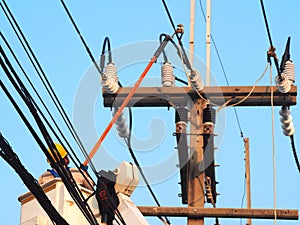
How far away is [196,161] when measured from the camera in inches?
573

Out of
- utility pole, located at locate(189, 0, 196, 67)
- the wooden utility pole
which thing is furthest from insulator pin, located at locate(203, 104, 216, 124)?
utility pole, located at locate(189, 0, 196, 67)

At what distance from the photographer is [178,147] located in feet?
47.2

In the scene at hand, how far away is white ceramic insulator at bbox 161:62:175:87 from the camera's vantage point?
47.8ft

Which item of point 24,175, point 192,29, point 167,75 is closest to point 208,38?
point 192,29

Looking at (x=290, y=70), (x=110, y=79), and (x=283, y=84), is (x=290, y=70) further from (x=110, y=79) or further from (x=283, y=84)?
(x=110, y=79)

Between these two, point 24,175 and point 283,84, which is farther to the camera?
point 283,84

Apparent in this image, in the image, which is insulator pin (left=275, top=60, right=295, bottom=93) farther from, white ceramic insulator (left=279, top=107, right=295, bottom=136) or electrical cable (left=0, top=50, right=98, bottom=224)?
electrical cable (left=0, top=50, right=98, bottom=224)

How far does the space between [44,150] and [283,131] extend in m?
6.54

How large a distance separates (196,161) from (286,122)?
146 centimetres

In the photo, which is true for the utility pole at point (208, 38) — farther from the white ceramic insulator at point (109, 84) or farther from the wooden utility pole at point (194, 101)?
the white ceramic insulator at point (109, 84)

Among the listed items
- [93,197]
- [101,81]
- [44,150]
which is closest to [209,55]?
[101,81]

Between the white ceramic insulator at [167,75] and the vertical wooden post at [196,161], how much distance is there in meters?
0.48

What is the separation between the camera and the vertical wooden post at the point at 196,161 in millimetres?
14469

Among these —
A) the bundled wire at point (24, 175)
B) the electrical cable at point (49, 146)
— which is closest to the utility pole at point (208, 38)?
the electrical cable at point (49, 146)
